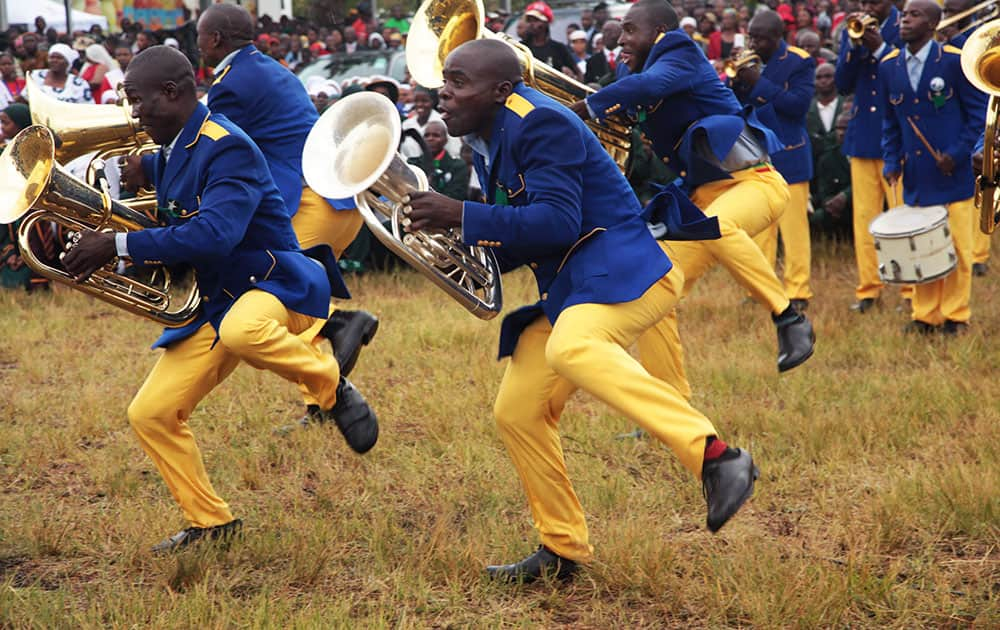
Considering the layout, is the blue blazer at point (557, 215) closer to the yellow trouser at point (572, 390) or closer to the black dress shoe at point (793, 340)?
the yellow trouser at point (572, 390)

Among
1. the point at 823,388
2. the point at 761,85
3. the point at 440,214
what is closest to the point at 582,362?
the point at 440,214

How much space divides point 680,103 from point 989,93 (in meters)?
1.88

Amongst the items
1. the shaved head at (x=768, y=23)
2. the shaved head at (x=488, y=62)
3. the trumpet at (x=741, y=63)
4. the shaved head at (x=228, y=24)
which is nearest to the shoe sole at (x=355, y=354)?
the shaved head at (x=228, y=24)

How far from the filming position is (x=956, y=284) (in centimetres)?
824

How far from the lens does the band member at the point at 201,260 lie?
460 centimetres

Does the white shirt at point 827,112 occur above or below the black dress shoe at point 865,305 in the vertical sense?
above

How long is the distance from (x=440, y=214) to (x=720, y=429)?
2760mm

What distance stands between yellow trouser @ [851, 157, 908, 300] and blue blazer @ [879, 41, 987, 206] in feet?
2.52

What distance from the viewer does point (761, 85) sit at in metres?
9.16

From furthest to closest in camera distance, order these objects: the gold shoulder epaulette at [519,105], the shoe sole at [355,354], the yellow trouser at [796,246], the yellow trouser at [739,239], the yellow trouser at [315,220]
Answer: the yellow trouser at [796,246], the yellow trouser at [315,220], the shoe sole at [355,354], the yellow trouser at [739,239], the gold shoulder epaulette at [519,105]

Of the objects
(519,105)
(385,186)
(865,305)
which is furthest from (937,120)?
(385,186)

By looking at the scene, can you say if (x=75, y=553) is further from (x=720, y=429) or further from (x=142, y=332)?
(x=142, y=332)

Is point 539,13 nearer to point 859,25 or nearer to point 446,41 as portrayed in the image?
point 859,25

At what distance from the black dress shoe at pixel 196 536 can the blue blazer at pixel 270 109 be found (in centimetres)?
188
